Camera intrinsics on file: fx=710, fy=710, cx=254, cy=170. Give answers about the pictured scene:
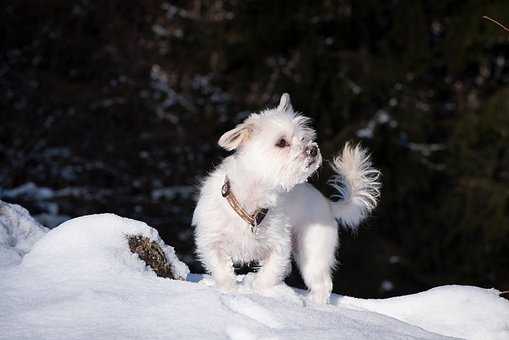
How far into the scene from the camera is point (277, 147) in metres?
4.64

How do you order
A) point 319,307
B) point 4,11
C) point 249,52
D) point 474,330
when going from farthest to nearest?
point 249,52
point 4,11
point 474,330
point 319,307

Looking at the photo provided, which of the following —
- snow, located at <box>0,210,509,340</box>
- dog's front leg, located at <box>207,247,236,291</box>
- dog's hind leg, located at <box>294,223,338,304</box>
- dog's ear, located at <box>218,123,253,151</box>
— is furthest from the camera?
dog's hind leg, located at <box>294,223,338,304</box>

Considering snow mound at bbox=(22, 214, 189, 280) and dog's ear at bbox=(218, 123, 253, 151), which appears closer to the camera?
snow mound at bbox=(22, 214, 189, 280)

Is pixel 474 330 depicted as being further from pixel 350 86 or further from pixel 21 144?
pixel 21 144

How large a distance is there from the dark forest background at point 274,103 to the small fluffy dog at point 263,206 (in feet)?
17.2

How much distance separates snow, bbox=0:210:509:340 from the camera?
9.68ft

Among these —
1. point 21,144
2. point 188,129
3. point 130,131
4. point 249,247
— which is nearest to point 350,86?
point 188,129

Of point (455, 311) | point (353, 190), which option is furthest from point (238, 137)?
point (455, 311)

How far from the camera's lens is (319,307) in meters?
3.84

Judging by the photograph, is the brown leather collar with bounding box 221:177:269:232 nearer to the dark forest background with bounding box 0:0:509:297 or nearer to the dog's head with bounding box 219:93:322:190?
the dog's head with bounding box 219:93:322:190

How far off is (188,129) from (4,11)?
338 centimetres

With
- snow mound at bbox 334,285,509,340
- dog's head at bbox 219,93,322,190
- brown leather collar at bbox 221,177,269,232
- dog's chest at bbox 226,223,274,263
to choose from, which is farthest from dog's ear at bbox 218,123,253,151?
snow mound at bbox 334,285,509,340

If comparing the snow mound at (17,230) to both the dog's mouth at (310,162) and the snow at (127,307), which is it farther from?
the dog's mouth at (310,162)

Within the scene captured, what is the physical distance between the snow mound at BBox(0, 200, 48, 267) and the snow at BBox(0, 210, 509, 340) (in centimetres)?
9
